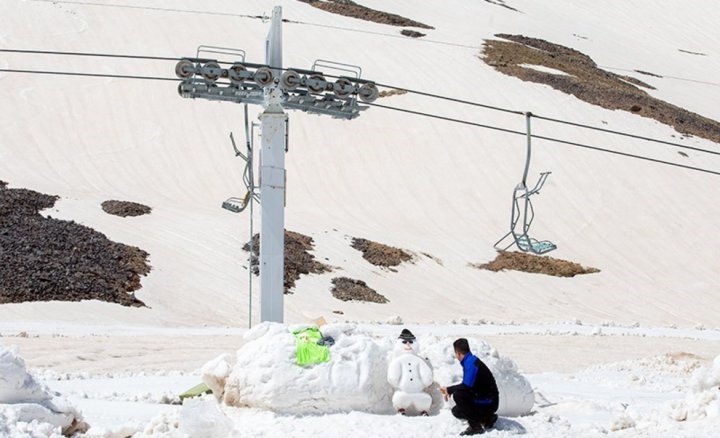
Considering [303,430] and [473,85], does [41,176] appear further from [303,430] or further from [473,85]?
[303,430]

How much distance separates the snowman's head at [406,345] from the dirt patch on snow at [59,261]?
1044cm

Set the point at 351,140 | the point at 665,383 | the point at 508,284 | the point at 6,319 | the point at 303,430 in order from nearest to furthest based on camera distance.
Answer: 1. the point at 303,430
2. the point at 665,383
3. the point at 6,319
4. the point at 508,284
5. the point at 351,140

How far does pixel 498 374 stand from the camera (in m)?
9.63


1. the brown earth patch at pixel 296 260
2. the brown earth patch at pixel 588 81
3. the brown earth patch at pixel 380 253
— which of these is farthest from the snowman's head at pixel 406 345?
the brown earth patch at pixel 588 81

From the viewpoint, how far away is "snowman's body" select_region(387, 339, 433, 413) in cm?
909

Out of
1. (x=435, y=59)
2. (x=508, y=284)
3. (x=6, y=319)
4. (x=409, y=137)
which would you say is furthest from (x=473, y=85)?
(x=6, y=319)

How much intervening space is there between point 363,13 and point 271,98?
3942cm

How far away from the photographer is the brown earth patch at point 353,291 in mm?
22094

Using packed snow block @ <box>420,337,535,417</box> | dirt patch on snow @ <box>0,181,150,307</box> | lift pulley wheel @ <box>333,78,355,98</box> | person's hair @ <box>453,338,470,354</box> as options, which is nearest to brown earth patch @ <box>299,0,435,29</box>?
dirt patch on snow @ <box>0,181,150,307</box>

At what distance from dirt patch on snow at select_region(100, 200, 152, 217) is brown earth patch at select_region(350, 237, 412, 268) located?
16.5 feet

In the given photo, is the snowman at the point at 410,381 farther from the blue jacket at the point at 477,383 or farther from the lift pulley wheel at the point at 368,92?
the lift pulley wheel at the point at 368,92

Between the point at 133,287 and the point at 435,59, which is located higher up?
the point at 435,59

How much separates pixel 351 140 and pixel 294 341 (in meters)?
26.8

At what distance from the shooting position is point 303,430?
28.2 feet
